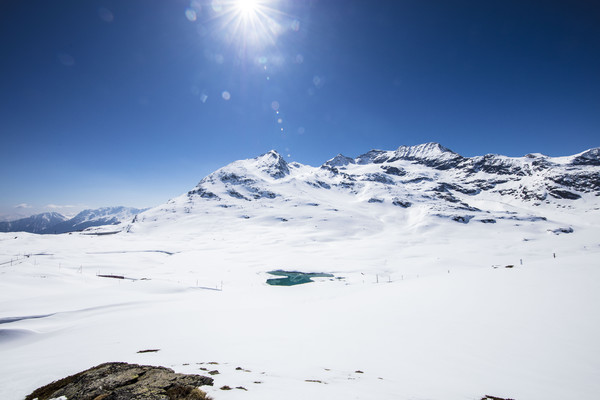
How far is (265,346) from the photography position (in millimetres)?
12383

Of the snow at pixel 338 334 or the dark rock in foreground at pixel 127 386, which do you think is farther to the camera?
the snow at pixel 338 334

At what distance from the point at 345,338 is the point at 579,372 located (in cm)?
947

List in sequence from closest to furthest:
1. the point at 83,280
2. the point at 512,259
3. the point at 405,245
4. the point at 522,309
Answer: the point at 522,309 < the point at 83,280 < the point at 512,259 < the point at 405,245

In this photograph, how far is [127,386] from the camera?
6.62m

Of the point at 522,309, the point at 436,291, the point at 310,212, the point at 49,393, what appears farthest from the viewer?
the point at 310,212

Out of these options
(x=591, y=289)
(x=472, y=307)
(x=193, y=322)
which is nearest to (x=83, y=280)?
(x=193, y=322)

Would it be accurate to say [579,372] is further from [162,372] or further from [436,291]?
[162,372]

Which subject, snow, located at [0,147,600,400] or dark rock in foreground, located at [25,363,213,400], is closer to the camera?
dark rock in foreground, located at [25,363,213,400]

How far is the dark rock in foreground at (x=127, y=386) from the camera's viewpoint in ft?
20.0

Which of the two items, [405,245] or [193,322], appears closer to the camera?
[193,322]

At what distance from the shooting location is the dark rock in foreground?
20.0 feet

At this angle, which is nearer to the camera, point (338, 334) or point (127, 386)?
point (127, 386)

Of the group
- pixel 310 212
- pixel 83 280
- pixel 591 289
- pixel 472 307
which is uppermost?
pixel 310 212

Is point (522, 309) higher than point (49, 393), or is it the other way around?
point (522, 309)
